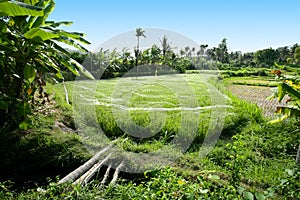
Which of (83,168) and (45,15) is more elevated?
(45,15)

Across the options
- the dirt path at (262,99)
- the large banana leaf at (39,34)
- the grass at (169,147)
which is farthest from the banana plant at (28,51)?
the dirt path at (262,99)

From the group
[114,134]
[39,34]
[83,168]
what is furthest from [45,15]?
[114,134]

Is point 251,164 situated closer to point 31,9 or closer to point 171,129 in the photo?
point 171,129

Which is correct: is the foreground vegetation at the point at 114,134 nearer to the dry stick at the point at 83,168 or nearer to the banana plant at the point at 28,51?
the banana plant at the point at 28,51

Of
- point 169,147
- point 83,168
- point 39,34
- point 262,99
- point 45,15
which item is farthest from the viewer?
point 262,99

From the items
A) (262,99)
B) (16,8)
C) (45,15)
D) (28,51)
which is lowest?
(262,99)

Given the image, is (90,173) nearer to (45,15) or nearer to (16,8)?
(45,15)

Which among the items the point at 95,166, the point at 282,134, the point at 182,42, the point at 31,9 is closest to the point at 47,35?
the point at 31,9

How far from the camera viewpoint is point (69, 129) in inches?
131

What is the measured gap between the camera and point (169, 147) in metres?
3.08

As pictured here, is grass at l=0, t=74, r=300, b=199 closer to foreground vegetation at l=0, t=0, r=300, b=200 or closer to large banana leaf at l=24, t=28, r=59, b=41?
foreground vegetation at l=0, t=0, r=300, b=200

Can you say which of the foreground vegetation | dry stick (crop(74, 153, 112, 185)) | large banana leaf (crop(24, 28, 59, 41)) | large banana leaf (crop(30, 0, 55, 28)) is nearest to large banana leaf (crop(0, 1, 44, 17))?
the foreground vegetation

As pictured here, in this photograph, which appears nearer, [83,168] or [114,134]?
[83,168]

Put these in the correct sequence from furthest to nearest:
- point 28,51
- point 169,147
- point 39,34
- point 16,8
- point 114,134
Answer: point 114,134, point 169,147, point 28,51, point 39,34, point 16,8
